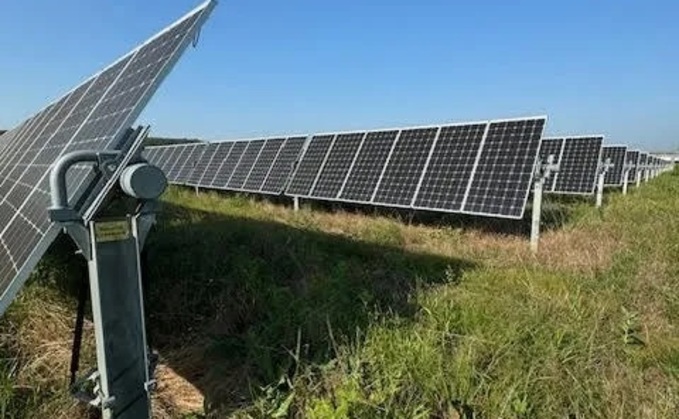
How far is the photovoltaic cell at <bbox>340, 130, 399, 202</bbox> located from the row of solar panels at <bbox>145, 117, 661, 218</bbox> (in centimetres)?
3

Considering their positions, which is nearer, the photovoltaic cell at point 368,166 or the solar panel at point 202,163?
the photovoltaic cell at point 368,166

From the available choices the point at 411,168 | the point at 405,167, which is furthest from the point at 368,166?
the point at 411,168

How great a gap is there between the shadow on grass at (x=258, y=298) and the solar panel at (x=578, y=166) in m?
10.7

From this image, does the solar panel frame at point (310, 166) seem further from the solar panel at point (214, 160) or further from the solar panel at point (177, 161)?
the solar panel at point (177, 161)

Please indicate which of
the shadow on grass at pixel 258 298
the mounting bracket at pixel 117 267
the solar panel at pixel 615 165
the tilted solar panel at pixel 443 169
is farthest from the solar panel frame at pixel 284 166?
the solar panel at pixel 615 165

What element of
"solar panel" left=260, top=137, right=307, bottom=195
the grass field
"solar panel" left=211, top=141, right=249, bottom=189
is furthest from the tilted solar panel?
"solar panel" left=211, top=141, right=249, bottom=189

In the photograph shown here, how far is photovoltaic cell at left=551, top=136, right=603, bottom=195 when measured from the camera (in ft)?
52.5

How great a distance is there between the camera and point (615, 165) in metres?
21.7

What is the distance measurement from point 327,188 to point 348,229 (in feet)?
9.34

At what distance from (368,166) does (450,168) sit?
2411mm

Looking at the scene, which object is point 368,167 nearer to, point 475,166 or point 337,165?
point 337,165

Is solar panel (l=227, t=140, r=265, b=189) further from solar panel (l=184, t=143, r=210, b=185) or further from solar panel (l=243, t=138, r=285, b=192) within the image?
solar panel (l=184, t=143, r=210, b=185)

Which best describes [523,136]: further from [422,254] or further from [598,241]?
[422,254]

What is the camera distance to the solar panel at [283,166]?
14.1 m
